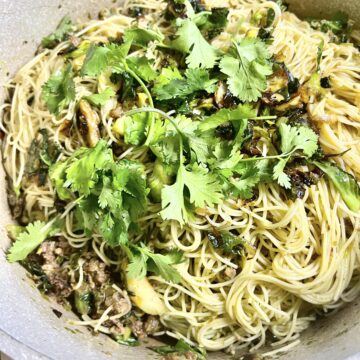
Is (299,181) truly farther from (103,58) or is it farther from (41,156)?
(41,156)

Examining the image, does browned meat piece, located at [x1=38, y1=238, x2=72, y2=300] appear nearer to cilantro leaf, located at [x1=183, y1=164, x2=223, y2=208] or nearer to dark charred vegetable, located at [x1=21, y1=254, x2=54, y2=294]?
dark charred vegetable, located at [x1=21, y1=254, x2=54, y2=294]

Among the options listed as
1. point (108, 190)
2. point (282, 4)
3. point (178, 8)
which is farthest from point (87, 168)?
point (282, 4)

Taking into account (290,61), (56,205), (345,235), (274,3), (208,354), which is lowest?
(208,354)

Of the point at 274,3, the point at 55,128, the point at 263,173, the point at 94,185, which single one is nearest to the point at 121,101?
the point at 55,128

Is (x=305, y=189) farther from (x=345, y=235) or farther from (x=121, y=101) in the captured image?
(x=121, y=101)

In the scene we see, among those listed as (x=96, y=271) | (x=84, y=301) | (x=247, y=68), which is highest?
(x=247, y=68)

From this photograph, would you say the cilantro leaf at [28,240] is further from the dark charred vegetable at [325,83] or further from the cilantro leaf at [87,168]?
the dark charred vegetable at [325,83]
